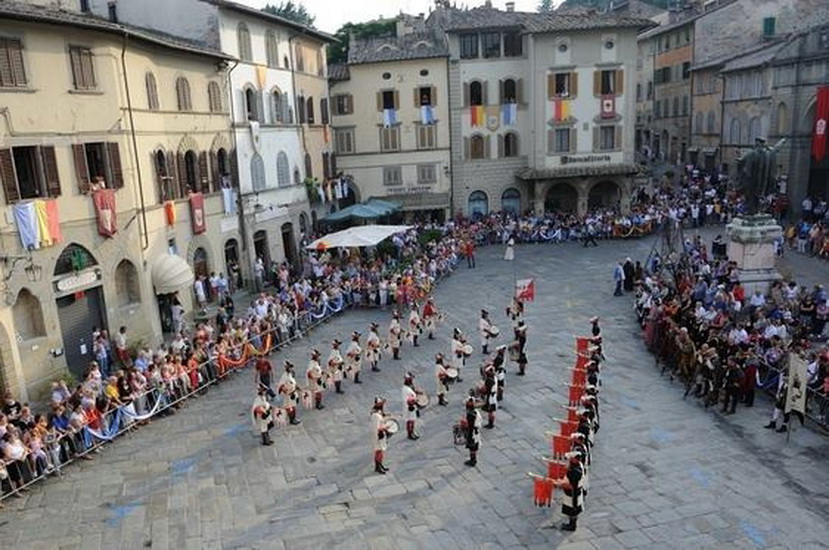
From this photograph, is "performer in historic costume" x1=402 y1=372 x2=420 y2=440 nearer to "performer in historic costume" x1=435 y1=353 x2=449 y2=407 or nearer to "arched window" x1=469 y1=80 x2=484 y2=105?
"performer in historic costume" x1=435 y1=353 x2=449 y2=407

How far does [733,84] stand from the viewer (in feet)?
170

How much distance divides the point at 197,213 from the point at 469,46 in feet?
79.8

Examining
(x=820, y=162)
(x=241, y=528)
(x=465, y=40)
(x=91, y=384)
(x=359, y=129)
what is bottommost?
(x=241, y=528)

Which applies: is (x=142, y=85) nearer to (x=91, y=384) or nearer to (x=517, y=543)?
(x=91, y=384)

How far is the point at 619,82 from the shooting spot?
47250 millimetres

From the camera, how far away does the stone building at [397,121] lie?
47375 mm

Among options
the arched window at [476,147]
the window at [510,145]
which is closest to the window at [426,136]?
the arched window at [476,147]

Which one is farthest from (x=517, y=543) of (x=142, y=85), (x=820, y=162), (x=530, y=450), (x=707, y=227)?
(x=820, y=162)

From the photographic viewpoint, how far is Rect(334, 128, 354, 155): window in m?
48.4

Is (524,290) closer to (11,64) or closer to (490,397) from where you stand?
(490,397)

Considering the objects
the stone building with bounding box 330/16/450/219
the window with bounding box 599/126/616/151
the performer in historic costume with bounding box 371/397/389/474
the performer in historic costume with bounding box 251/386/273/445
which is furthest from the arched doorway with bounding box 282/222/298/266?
the performer in historic costume with bounding box 371/397/389/474

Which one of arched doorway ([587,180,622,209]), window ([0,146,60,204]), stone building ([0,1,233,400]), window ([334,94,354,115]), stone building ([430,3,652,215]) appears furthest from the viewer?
arched doorway ([587,180,622,209])

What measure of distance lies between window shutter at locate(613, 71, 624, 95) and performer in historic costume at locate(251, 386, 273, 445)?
36.9 m

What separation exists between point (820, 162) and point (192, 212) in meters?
35.2
